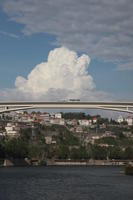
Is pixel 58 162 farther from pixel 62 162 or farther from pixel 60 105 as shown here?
pixel 60 105

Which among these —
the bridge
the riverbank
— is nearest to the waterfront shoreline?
the riverbank

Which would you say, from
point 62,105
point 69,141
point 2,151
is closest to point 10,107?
point 62,105

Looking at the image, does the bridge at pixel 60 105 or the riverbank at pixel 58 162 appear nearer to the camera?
the bridge at pixel 60 105

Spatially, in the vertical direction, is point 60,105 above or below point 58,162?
above

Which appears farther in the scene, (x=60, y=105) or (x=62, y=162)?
(x=62, y=162)

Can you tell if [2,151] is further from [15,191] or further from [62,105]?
[15,191]

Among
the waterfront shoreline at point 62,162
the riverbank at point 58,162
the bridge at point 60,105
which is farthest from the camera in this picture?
the waterfront shoreline at point 62,162

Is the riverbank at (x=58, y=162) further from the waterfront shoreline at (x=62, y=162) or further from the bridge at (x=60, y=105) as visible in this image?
the bridge at (x=60, y=105)

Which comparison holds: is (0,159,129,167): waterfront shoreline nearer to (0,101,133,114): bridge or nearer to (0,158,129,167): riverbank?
(0,158,129,167): riverbank

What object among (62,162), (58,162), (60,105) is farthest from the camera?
(62,162)

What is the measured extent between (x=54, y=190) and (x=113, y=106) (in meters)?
17.4

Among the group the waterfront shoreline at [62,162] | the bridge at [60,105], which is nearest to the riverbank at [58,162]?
the waterfront shoreline at [62,162]

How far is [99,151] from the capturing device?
5955 inches

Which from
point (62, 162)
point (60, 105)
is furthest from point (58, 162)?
point (60, 105)
